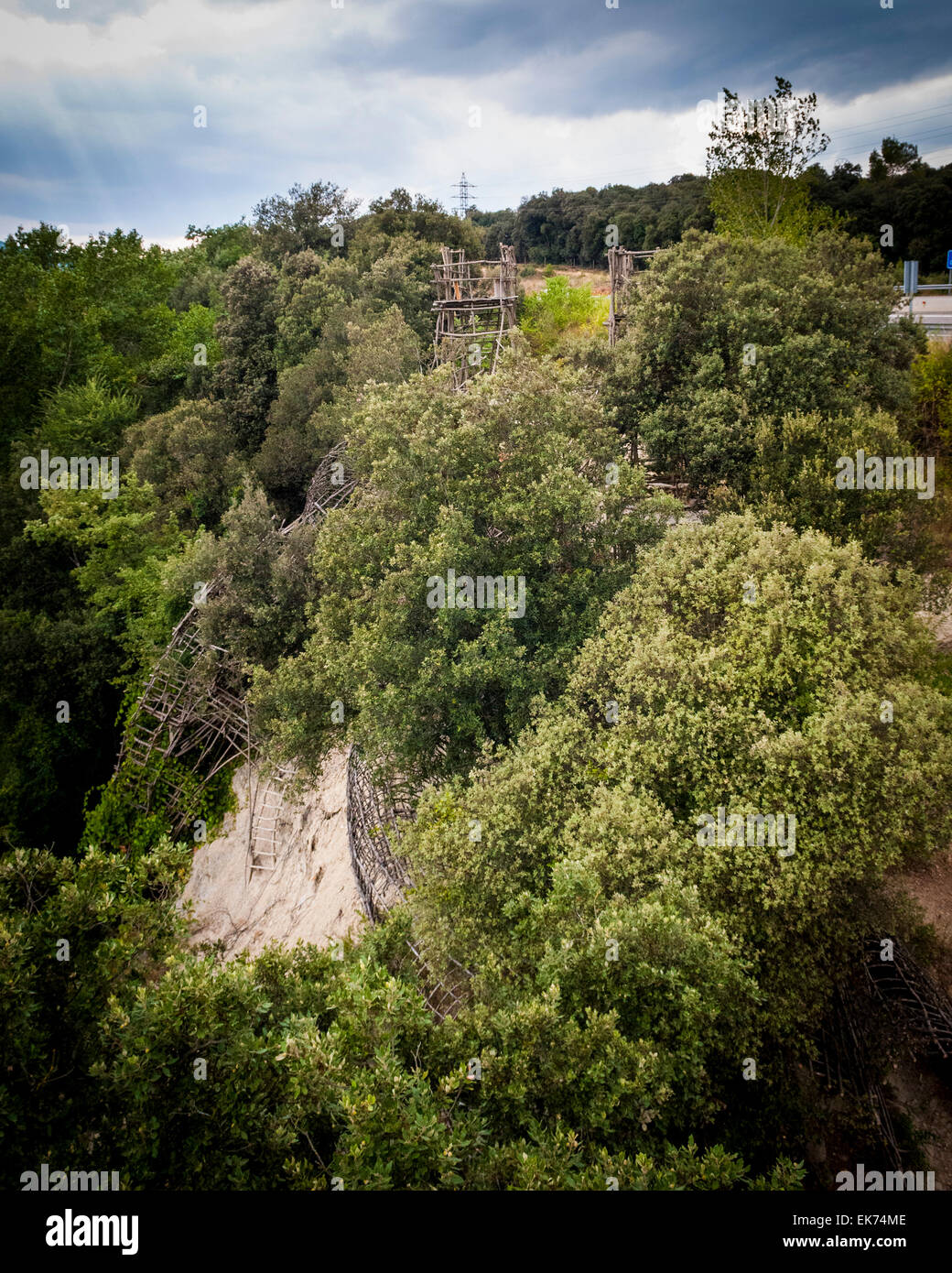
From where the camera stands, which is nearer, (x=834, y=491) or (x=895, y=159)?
(x=834, y=491)

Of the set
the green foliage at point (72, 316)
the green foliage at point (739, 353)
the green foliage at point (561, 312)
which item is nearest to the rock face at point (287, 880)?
the green foliage at point (739, 353)

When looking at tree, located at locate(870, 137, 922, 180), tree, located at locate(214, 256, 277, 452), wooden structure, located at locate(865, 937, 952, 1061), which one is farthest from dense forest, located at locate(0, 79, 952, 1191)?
tree, located at locate(870, 137, 922, 180)

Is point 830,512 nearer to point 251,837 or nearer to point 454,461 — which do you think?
point 454,461

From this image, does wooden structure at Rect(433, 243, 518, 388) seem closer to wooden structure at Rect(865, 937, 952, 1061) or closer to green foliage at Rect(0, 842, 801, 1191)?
wooden structure at Rect(865, 937, 952, 1061)

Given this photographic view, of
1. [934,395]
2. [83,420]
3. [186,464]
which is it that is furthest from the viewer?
[83,420]

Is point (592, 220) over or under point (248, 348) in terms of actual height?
over

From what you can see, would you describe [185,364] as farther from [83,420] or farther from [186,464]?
[186,464]

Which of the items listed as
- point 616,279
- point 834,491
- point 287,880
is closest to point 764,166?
point 616,279

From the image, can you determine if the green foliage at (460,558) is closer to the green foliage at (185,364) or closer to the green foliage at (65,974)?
the green foliage at (65,974)
